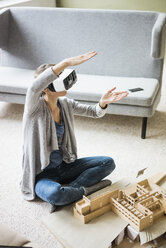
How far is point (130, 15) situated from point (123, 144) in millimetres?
1153

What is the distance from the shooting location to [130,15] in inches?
120

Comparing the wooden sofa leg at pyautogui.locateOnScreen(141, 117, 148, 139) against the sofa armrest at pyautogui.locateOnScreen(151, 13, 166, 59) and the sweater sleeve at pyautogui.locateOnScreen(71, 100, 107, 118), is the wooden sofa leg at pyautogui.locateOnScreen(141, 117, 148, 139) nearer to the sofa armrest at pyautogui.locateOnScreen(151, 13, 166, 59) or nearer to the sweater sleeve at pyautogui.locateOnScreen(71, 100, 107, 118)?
the sofa armrest at pyautogui.locateOnScreen(151, 13, 166, 59)

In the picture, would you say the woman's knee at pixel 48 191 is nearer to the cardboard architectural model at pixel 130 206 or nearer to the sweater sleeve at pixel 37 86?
the cardboard architectural model at pixel 130 206

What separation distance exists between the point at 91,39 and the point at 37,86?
5.03 feet

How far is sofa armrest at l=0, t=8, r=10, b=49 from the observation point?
338 cm

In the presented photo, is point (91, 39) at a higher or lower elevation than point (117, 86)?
higher

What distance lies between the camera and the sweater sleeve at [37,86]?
1.80 m

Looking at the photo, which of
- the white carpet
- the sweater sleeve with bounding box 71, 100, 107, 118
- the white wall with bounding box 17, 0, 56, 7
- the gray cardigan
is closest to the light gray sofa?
the white carpet

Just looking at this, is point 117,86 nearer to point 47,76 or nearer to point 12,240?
point 47,76

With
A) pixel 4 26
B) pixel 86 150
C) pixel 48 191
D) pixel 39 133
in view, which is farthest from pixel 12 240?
pixel 4 26

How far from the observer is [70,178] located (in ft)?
7.34

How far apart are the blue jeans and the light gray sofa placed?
0.72 m

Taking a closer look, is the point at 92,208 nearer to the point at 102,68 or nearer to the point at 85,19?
the point at 102,68

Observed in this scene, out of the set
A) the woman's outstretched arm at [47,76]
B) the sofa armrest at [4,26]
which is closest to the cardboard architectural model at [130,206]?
the woman's outstretched arm at [47,76]
